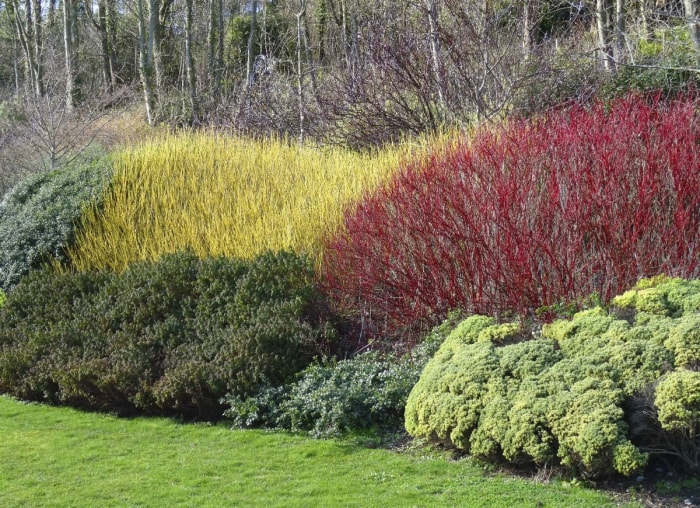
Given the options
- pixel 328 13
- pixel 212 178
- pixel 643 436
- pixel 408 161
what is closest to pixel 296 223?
pixel 408 161

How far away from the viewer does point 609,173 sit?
6.09m

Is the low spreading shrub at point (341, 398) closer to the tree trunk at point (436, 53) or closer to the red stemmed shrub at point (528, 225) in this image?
the red stemmed shrub at point (528, 225)

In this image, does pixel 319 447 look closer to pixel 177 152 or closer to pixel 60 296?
pixel 60 296

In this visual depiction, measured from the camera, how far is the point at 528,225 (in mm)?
6031

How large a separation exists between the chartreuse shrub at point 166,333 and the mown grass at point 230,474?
45cm

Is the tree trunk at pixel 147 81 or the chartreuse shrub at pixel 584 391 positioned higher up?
the tree trunk at pixel 147 81

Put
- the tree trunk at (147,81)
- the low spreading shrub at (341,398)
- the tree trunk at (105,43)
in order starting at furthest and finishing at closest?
the tree trunk at (105,43)
the tree trunk at (147,81)
the low spreading shrub at (341,398)

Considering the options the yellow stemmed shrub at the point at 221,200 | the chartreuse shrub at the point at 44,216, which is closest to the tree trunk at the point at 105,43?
the chartreuse shrub at the point at 44,216

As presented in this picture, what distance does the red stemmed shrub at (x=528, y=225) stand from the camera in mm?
5777

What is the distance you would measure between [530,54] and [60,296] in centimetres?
768

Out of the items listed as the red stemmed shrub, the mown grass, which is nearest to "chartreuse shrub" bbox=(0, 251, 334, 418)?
the mown grass

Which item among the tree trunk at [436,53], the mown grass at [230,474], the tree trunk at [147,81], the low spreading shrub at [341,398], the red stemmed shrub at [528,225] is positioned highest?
the tree trunk at [147,81]

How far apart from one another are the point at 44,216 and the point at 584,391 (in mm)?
7430

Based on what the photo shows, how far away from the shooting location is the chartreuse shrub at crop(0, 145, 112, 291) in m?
9.04
